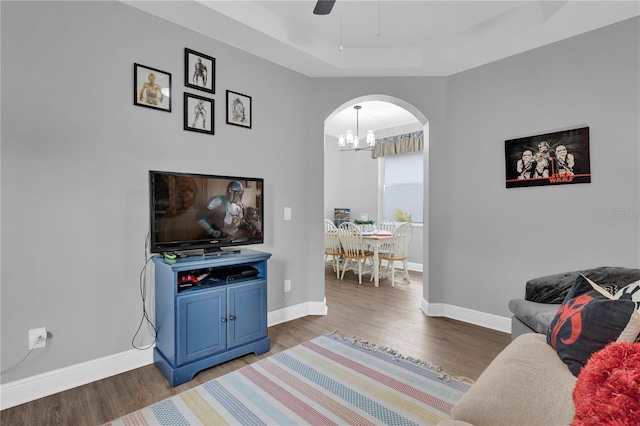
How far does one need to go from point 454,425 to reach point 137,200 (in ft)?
7.50

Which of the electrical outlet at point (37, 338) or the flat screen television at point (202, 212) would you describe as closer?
the electrical outlet at point (37, 338)

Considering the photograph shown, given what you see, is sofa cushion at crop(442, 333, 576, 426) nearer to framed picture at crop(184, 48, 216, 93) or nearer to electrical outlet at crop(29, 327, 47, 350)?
electrical outlet at crop(29, 327, 47, 350)

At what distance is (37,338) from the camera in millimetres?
1915

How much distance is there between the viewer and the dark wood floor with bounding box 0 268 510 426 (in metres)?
1.79

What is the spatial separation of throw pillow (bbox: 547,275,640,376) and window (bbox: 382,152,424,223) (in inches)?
184

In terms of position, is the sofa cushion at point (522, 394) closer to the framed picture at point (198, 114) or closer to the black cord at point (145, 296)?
the black cord at point (145, 296)

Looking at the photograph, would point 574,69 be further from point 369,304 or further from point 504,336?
point 369,304

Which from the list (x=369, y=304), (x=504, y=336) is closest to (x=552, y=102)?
(x=504, y=336)

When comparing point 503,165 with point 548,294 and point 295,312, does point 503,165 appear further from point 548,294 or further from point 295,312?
point 295,312

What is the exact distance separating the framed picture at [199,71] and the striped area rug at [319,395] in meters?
2.20

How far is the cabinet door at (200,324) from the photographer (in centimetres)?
208

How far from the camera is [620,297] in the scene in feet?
5.36

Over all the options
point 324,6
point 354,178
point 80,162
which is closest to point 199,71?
point 80,162

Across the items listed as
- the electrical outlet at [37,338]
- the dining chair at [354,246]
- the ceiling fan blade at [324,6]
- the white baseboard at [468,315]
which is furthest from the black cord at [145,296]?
the dining chair at [354,246]
